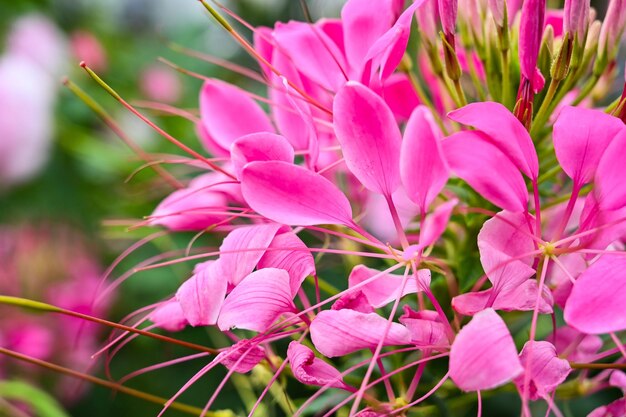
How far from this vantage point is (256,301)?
0.32 metres

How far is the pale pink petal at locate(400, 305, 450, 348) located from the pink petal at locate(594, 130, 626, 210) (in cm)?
9

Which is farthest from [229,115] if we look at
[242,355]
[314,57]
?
[242,355]

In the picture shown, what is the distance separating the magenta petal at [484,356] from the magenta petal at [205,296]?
0.12 m

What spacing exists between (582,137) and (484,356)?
11 centimetres

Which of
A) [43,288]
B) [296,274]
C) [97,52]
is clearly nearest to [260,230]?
[296,274]

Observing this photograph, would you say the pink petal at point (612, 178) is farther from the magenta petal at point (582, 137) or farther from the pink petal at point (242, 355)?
the pink petal at point (242, 355)

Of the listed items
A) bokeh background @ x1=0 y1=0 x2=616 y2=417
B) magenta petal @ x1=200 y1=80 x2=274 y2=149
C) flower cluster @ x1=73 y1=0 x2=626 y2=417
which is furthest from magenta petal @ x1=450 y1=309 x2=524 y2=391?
bokeh background @ x1=0 y1=0 x2=616 y2=417

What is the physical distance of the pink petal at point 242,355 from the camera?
0.33 m

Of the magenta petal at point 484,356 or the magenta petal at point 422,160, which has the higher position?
the magenta petal at point 422,160

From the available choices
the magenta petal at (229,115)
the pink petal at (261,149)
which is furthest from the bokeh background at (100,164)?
the pink petal at (261,149)

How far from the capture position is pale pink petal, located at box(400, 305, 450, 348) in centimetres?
32

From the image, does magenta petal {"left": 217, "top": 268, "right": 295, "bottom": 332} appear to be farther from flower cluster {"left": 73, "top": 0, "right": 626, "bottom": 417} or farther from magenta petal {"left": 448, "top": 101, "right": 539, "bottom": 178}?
magenta petal {"left": 448, "top": 101, "right": 539, "bottom": 178}

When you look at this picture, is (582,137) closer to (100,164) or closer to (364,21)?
(364,21)

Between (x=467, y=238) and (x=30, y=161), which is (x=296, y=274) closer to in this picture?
(x=467, y=238)
